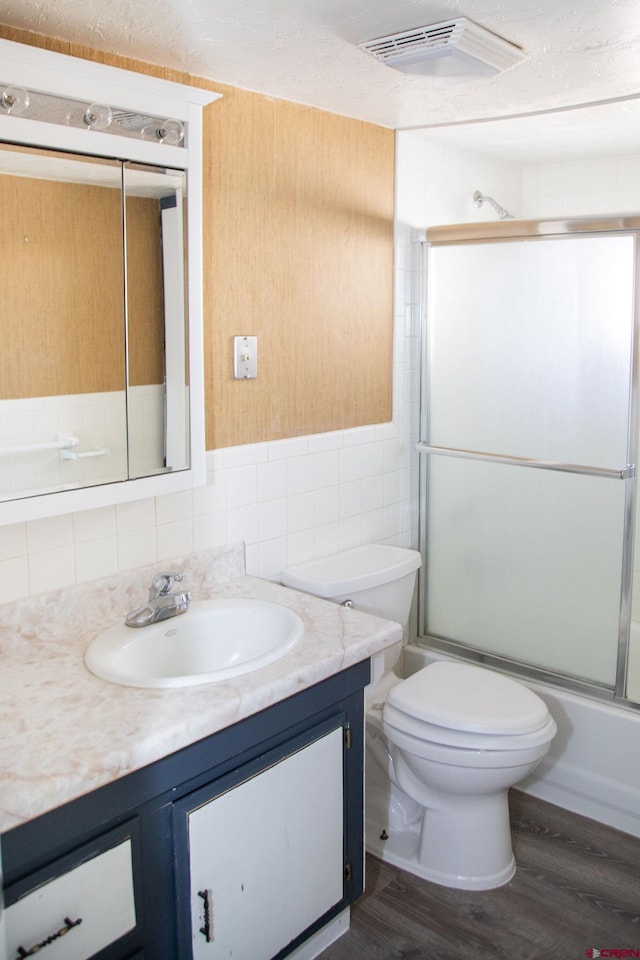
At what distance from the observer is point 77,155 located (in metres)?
1.81

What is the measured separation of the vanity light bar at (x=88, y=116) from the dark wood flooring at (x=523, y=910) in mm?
1966

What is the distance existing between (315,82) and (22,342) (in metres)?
1.02

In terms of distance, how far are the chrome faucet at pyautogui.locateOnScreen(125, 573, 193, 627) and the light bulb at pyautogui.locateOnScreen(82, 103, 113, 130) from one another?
3.30 ft

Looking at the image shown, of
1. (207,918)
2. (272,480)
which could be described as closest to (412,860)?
(207,918)

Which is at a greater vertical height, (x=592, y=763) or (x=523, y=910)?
(x=592, y=763)

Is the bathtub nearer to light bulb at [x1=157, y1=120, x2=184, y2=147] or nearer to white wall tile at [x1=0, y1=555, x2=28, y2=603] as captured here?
white wall tile at [x1=0, y1=555, x2=28, y2=603]

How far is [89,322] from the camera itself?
189cm

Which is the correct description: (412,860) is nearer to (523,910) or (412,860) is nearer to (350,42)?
(523,910)

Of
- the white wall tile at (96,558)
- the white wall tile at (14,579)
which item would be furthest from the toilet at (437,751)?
the white wall tile at (14,579)

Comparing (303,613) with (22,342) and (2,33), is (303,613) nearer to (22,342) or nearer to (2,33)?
(22,342)

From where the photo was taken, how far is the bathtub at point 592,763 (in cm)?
256

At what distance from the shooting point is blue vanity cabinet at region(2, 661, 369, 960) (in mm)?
1391

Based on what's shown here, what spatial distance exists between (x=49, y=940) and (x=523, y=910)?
1.33m

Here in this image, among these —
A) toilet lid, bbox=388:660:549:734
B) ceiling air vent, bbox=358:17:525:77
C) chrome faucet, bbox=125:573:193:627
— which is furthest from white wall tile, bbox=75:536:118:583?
ceiling air vent, bbox=358:17:525:77
